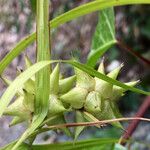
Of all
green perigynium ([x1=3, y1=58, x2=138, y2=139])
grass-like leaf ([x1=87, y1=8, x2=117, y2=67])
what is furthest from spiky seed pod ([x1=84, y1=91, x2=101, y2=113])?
grass-like leaf ([x1=87, y1=8, x2=117, y2=67])

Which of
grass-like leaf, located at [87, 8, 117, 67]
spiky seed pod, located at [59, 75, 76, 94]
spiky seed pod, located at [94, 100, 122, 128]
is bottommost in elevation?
spiky seed pod, located at [94, 100, 122, 128]

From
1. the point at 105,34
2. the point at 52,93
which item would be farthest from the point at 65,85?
the point at 105,34

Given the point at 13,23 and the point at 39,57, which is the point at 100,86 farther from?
the point at 13,23

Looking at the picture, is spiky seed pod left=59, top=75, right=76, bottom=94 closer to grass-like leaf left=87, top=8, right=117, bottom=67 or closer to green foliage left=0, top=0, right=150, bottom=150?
green foliage left=0, top=0, right=150, bottom=150

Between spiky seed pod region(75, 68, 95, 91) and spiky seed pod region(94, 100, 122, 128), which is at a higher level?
spiky seed pod region(75, 68, 95, 91)

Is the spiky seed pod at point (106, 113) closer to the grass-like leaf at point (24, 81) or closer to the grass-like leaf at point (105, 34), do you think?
the grass-like leaf at point (24, 81)

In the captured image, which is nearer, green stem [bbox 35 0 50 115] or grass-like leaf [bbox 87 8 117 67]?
green stem [bbox 35 0 50 115]

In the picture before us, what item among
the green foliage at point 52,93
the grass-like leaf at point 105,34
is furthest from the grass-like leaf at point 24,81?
the grass-like leaf at point 105,34

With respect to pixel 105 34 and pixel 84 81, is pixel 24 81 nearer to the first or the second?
pixel 84 81

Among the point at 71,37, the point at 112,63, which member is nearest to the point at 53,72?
the point at 112,63
